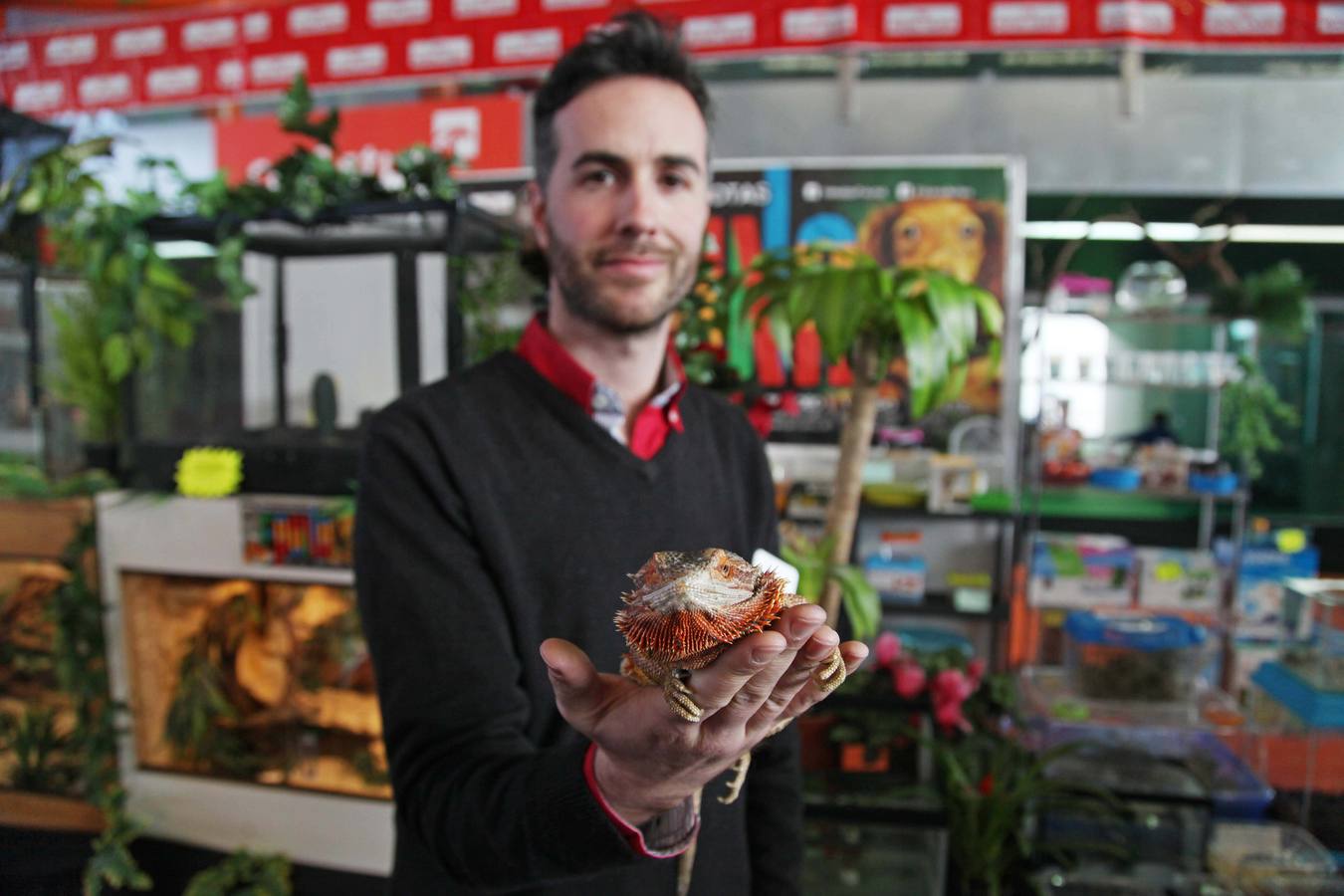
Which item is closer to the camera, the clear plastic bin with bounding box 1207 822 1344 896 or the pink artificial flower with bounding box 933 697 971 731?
the clear plastic bin with bounding box 1207 822 1344 896

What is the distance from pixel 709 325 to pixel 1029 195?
3244 millimetres

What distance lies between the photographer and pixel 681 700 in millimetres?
565

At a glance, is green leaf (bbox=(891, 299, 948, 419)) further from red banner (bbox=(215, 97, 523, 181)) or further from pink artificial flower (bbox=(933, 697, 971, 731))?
red banner (bbox=(215, 97, 523, 181))

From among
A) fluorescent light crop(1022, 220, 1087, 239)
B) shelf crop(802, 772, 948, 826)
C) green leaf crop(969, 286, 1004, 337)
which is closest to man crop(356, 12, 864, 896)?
green leaf crop(969, 286, 1004, 337)

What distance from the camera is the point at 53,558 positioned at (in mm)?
2584

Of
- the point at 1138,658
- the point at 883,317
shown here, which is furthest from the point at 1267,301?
the point at 883,317

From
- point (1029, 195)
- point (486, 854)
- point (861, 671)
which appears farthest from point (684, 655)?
point (1029, 195)

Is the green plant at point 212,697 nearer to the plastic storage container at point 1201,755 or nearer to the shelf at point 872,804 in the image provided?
the shelf at point 872,804

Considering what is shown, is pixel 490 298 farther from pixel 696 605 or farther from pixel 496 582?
pixel 696 605

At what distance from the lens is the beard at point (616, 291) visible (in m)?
1.06

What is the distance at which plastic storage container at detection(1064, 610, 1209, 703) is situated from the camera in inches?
96.7

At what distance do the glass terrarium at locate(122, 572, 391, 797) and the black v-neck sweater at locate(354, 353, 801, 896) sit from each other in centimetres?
142

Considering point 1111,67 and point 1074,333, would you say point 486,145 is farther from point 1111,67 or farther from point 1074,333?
point 1111,67

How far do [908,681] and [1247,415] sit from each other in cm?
195
